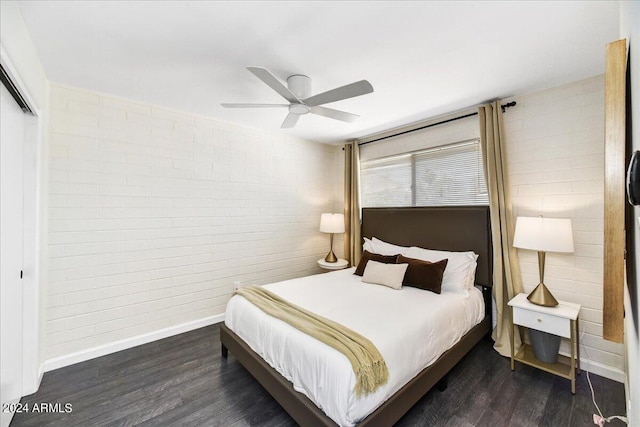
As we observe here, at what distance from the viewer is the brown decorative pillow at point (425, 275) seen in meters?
2.68

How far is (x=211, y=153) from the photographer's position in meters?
3.43

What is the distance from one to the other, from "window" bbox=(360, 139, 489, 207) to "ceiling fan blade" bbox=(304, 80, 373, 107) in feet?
6.21

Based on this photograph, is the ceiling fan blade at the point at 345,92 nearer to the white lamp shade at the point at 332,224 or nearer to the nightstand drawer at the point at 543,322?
the white lamp shade at the point at 332,224

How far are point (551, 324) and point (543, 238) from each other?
717mm

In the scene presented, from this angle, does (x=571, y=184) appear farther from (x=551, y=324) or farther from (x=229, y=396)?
(x=229, y=396)

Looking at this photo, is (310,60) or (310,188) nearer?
(310,60)

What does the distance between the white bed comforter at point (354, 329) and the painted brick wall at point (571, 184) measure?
2.63ft

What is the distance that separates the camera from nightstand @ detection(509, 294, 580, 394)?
215 cm

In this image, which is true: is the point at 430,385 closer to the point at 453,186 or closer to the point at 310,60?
the point at 453,186

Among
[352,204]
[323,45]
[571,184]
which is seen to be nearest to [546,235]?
[571,184]

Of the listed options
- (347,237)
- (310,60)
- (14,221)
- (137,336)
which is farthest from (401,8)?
(137,336)

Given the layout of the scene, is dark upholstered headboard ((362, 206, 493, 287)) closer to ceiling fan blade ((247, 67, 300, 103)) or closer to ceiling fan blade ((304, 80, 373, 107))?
ceiling fan blade ((304, 80, 373, 107))

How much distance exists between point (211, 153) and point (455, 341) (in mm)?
3361

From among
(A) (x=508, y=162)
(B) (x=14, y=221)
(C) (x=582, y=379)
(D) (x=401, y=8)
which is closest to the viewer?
(D) (x=401, y=8)
